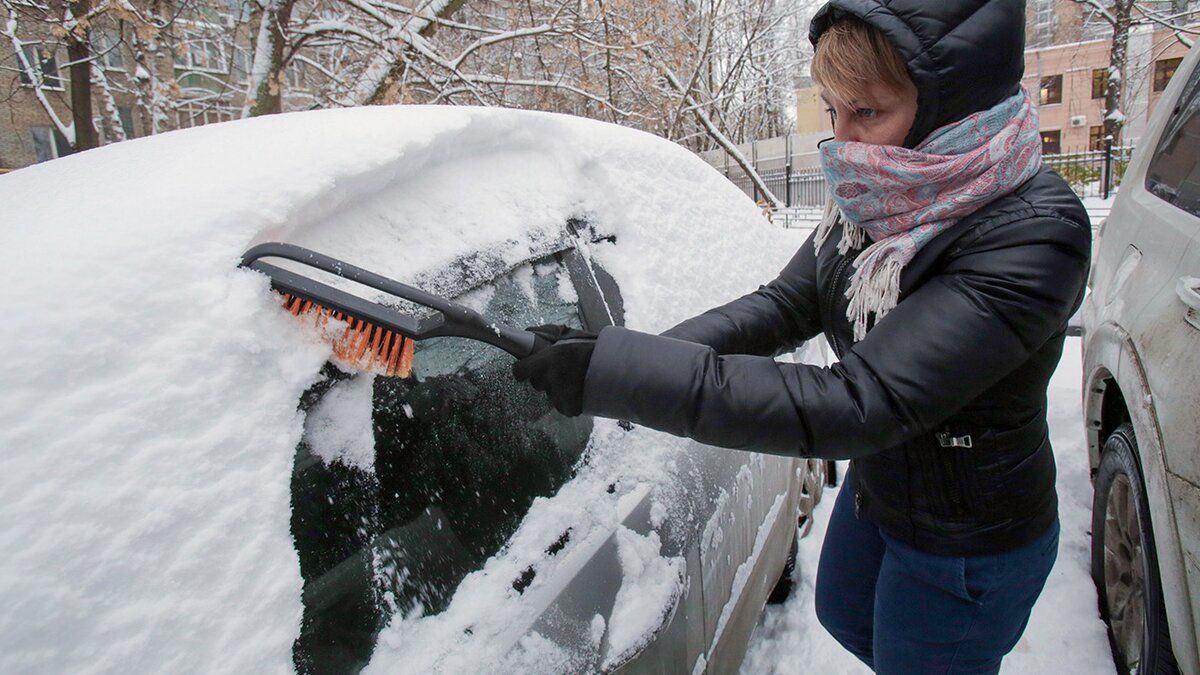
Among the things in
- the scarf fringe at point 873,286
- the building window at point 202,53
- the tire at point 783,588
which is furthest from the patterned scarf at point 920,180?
the building window at point 202,53

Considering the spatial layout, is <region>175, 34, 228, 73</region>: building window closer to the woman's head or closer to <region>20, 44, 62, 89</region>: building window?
<region>20, 44, 62, 89</region>: building window

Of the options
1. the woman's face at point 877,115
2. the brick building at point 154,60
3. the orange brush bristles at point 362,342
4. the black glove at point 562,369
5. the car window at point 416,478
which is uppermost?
the brick building at point 154,60

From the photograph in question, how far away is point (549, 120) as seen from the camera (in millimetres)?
1737

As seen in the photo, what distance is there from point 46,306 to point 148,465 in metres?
0.23

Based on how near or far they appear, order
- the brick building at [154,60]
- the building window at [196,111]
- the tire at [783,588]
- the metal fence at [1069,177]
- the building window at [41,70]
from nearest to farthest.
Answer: the tire at [783,588]
the brick building at [154,60]
the building window at [41,70]
the building window at [196,111]
the metal fence at [1069,177]

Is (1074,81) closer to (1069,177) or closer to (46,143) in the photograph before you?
(1069,177)

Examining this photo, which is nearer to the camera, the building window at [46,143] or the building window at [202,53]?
the building window at [202,53]

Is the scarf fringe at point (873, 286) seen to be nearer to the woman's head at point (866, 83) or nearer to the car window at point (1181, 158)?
the woman's head at point (866, 83)

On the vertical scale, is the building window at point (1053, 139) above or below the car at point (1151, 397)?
below

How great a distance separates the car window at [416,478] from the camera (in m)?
0.99

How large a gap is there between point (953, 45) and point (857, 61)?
0.48 feet

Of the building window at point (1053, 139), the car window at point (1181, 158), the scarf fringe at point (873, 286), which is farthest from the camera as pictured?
the building window at point (1053, 139)

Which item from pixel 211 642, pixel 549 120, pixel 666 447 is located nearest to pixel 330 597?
pixel 211 642

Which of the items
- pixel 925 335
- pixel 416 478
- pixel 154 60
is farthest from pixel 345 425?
pixel 154 60
